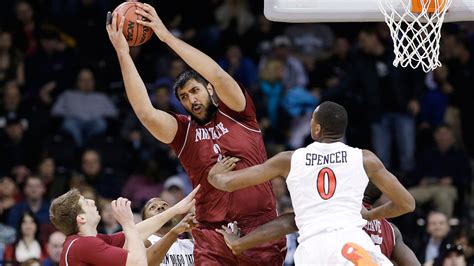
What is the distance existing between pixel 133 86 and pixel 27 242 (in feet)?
16.4

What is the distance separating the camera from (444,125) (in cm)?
1498

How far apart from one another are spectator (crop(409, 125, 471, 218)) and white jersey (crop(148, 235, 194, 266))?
6.09 metres

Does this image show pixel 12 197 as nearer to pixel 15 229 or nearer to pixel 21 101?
pixel 15 229

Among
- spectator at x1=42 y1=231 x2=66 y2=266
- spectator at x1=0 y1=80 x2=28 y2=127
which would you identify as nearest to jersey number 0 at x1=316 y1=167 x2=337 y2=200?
spectator at x1=42 y1=231 x2=66 y2=266

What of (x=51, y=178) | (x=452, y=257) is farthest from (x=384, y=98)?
(x=51, y=178)

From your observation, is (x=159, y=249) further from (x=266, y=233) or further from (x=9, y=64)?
(x=9, y=64)

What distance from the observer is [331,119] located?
7.22 m

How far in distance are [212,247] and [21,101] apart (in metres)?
8.01

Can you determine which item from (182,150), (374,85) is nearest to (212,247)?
(182,150)

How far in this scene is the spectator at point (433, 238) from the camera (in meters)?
12.8

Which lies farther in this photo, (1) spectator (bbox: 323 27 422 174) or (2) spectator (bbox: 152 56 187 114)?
(2) spectator (bbox: 152 56 187 114)

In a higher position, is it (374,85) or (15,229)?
(374,85)

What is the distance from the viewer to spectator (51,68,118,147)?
1530cm

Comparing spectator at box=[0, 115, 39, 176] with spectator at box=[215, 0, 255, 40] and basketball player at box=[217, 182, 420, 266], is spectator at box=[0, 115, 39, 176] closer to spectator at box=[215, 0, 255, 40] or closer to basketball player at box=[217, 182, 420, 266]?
spectator at box=[215, 0, 255, 40]
